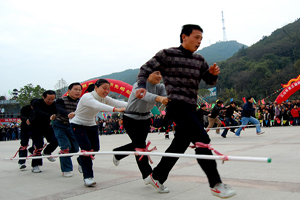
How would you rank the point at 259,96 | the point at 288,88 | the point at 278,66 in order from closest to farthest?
1. the point at 288,88
2. the point at 259,96
3. the point at 278,66

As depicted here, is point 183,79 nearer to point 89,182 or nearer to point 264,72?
point 89,182

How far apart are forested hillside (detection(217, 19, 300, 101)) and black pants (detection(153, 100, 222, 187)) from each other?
46.4 metres

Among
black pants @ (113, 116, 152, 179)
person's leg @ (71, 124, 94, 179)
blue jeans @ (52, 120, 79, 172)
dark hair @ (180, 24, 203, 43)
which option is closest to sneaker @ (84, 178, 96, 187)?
person's leg @ (71, 124, 94, 179)

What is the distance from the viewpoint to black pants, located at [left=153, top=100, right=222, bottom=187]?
2795mm

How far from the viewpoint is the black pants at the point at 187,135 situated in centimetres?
279

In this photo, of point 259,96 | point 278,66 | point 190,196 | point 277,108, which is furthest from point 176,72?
point 278,66

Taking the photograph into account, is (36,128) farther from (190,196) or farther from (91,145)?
(190,196)

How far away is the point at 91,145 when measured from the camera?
4.54 metres

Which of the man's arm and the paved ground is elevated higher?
the man's arm

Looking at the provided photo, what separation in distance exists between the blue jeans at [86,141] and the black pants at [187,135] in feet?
4.32

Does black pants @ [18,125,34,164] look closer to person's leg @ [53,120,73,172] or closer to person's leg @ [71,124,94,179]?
person's leg @ [53,120,73,172]

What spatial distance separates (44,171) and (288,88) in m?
20.4

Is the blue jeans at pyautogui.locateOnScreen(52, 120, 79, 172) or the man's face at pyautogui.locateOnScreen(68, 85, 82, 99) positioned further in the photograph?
the man's face at pyautogui.locateOnScreen(68, 85, 82, 99)

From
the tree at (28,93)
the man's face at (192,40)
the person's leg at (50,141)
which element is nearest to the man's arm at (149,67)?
the man's face at (192,40)
